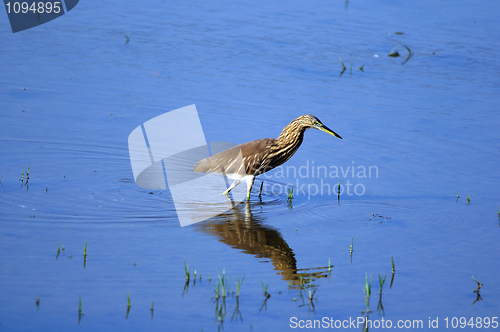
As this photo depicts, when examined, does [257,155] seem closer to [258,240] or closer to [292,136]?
[292,136]

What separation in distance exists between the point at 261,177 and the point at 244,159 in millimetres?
916

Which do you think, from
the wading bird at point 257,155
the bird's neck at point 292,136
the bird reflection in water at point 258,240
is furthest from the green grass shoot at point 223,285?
the bird's neck at point 292,136

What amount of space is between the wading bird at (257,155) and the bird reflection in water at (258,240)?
1.80 ft

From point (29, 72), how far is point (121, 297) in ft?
24.8

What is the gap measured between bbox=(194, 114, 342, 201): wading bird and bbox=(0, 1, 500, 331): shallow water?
0.40 m

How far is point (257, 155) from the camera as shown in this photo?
7980 millimetres

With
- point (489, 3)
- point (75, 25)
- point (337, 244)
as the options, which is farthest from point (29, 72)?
point (489, 3)

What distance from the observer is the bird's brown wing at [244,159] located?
795 cm

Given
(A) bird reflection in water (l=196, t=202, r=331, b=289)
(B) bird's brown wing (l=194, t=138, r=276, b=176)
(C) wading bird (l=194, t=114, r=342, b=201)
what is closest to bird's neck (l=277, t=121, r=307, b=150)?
(C) wading bird (l=194, t=114, r=342, b=201)

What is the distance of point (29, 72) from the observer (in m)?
11.4

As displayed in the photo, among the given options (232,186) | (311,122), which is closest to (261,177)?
(232,186)

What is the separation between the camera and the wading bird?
26.1ft

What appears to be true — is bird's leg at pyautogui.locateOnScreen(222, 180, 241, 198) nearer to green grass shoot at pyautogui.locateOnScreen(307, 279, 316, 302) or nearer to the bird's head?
the bird's head

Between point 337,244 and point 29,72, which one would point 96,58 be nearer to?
point 29,72
